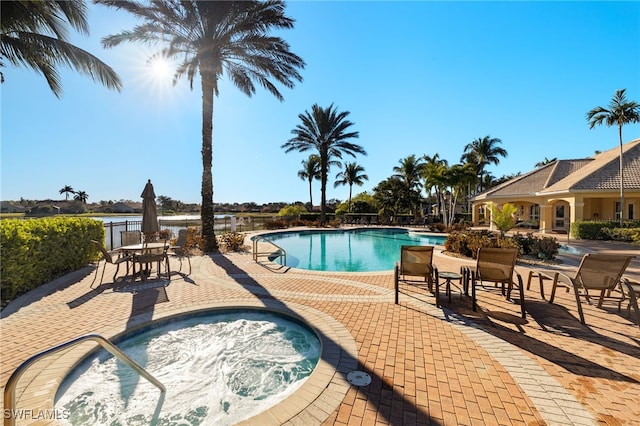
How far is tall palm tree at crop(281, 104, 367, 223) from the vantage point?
2400 cm

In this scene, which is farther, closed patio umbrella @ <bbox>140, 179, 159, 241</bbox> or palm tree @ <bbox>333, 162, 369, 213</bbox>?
palm tree @ <bbox>333, 162, 369, 213</bbox>

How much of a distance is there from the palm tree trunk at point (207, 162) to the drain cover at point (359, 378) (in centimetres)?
1001

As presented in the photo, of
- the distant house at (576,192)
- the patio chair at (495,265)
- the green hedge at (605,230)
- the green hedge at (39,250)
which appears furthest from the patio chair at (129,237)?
the distant house at (576,192)

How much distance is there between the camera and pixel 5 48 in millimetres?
6926

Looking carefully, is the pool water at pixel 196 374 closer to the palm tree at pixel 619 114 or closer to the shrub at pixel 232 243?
the shrub at pixel 232 243

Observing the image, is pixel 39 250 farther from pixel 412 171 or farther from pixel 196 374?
pixel 412 171

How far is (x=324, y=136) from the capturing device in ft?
80.4

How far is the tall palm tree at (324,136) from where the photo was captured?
2400 cm

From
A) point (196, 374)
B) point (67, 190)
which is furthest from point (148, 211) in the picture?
point (67, 190)

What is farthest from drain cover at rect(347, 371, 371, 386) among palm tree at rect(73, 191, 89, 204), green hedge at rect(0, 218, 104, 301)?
palm tree at rect(73, 191, 89, 204)

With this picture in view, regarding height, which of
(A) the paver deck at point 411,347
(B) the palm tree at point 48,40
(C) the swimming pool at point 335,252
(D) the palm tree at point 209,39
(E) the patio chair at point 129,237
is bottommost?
(C) the swimming pool at point 335,252

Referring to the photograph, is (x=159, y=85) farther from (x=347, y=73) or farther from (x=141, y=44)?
(x=347, y=73)

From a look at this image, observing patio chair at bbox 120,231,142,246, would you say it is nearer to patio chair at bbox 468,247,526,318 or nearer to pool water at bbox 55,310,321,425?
pool water at bbox 55,310,321,425

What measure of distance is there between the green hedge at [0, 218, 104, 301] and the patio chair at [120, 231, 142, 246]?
3.20 meters
